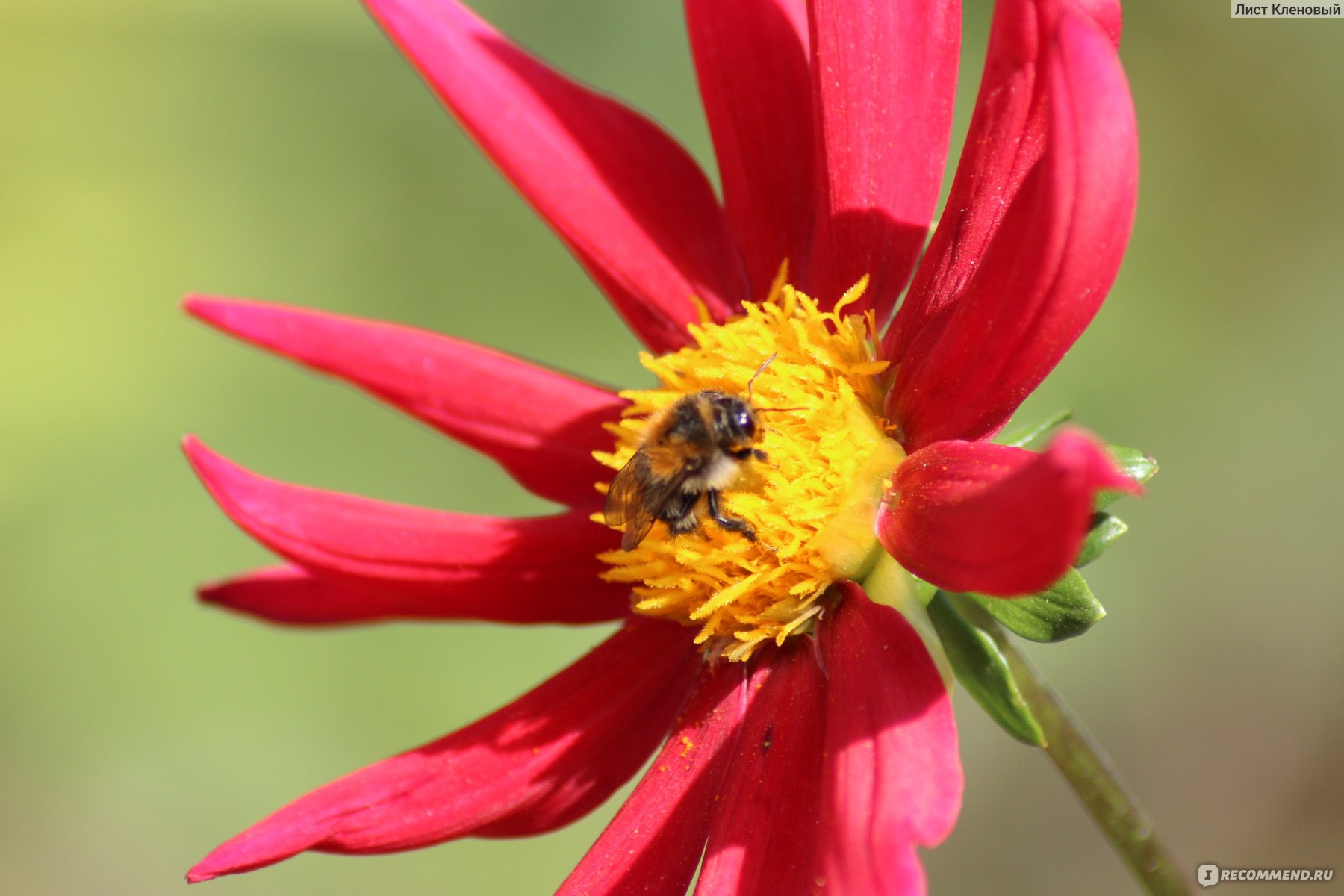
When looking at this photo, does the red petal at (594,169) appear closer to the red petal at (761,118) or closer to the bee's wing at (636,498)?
the red petal at (761,118)

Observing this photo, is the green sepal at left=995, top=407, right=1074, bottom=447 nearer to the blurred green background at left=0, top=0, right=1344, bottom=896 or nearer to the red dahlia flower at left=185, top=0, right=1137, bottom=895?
the red dahlia flower at left=185, top=0, right=1137, bottom=895

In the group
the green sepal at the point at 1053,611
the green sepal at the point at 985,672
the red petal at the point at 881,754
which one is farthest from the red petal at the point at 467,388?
the green sepal at the point at 1053,611

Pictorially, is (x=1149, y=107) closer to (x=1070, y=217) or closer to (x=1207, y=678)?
(x=1207, y=678)

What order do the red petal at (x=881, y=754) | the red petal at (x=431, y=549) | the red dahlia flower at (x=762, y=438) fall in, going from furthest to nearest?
the red petal at (x=431, y=549), the red dahlia flower at (x=762, y=438), the red petal at (x=881, y=754)

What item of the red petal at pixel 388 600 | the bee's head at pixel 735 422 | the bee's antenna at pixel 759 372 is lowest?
the red petal at pixel 388 600

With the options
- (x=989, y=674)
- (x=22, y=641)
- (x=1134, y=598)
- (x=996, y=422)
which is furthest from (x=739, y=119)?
(x=22, y=641)

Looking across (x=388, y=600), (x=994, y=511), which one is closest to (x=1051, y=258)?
(x=994, y=511)
